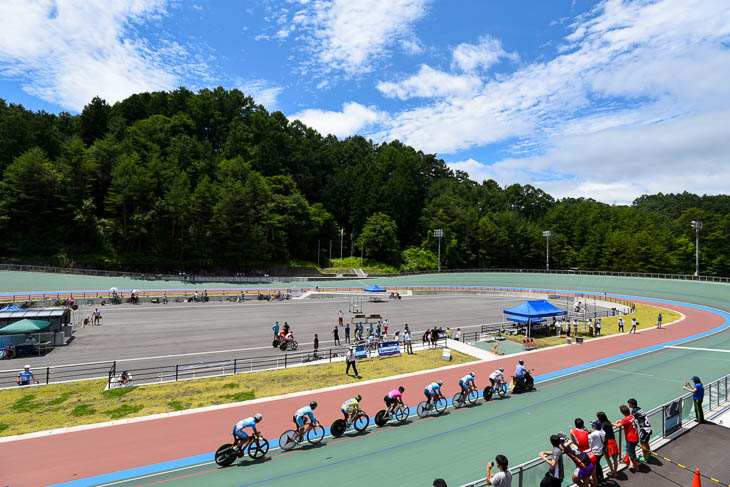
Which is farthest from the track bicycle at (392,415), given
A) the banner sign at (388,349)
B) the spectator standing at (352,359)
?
the banner sign at (388,349)

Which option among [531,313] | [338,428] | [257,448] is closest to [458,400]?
[338,428]

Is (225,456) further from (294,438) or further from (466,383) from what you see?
(466,383)

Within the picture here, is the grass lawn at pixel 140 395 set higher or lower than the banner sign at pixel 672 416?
lower

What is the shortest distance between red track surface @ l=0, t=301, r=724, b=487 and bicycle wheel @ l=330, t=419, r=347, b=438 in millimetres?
1523

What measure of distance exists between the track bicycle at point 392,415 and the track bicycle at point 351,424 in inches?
14.9

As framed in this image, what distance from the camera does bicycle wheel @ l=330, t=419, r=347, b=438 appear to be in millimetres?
10828

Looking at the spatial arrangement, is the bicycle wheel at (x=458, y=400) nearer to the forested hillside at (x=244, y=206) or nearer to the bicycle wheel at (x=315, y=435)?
the bicycle wheel at (x=315, y=435)

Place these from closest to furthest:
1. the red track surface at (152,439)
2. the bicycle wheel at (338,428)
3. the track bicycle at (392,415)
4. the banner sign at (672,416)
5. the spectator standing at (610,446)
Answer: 1. the spectator standing at (610,446)
2. the red track surface at (152,439)
3. the banner sign at (672,416)
4. the bicycle wheel at (338,428)
5. the track bicycle at (392,415)

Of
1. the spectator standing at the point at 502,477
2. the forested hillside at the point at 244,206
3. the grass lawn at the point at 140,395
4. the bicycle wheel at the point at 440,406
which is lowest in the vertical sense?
the grass lawn at the point at 140,395

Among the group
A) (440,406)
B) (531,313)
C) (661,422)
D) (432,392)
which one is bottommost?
(440,406)

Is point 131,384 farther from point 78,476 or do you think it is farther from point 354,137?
point 354,137

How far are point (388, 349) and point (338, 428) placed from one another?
1043cm

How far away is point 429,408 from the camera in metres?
12.5

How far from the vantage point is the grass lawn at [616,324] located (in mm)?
24906
